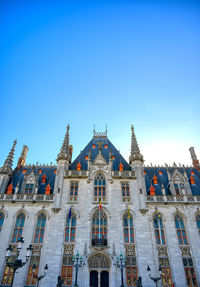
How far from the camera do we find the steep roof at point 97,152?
33312 millimetres

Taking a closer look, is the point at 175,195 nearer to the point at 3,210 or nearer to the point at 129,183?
the point at 129,183

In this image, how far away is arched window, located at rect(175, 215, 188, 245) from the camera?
84.6 feet

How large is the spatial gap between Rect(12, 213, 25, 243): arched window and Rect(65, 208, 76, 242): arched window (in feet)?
19.2

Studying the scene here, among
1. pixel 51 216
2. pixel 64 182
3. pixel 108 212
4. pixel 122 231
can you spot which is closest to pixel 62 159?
pixel 64 182

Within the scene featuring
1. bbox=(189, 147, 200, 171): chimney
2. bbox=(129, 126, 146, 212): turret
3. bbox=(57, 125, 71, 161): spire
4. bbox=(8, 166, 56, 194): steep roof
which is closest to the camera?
bbox=(129, 126, 146, 212): turret

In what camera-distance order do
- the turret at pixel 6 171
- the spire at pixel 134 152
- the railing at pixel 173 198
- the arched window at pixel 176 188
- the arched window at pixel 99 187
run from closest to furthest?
1. the railing at pixel 173 198
2. the arched window at pixel 99 187
3. the turret at pixel 6 171
4. the arched window at pixel 176 188
5. the spire at pixel 134 152

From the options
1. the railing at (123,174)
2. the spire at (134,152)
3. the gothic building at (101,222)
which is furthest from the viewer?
the spire at (134,152)

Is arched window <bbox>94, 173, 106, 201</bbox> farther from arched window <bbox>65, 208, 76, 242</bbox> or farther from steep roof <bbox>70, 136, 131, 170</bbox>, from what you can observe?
arched window <bbox>65, 208, 76, 242</bbox>

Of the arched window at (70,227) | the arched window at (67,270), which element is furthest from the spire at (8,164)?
the arched window at (67,270)

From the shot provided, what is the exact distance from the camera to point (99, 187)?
29.7 meters

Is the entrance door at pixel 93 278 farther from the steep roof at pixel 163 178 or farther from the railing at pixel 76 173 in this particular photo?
the steep roof at pixel 163 178

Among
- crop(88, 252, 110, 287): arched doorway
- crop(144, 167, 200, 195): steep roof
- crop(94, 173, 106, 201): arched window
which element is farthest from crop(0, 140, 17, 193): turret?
crop(144, 167, 200, 195): steep roof

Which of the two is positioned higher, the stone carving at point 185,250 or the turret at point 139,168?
the turret at point 139,168

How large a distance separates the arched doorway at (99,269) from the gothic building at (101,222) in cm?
10
